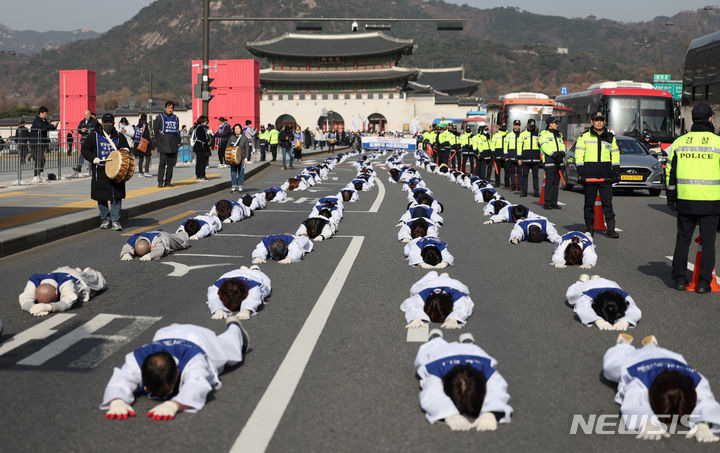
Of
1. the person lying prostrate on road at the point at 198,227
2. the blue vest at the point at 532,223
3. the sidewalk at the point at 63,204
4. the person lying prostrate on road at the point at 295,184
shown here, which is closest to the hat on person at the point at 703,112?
the blue vest at the point at 532,223

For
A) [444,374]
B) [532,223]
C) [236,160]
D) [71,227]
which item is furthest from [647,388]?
[236,160]

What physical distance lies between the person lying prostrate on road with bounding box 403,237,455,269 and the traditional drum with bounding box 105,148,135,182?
4.84m

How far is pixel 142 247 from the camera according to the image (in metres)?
9.71

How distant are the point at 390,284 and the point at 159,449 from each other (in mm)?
4554

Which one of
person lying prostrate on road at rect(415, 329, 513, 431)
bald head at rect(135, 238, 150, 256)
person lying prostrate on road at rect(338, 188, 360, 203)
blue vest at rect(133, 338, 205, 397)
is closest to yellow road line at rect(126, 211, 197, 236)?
bald head at rect(135, 238, 150, 256)

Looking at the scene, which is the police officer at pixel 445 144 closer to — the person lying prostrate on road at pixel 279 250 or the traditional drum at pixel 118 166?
the traditional drum at pixel 118 166

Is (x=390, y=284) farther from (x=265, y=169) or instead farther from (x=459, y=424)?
(x=265, y=169)

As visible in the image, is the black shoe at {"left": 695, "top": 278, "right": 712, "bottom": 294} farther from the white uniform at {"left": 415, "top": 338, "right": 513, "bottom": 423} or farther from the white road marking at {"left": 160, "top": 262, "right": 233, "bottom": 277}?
the white road marking at {"left": 160, "top": 262, "right": 233, "bottom": 277}

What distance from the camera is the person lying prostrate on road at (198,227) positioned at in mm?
11531

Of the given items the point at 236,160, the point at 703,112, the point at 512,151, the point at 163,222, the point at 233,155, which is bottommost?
the point at 163,222

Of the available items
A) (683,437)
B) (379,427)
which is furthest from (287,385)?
(683,437)

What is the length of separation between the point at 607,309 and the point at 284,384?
295cm

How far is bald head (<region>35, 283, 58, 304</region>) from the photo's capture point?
6.90m

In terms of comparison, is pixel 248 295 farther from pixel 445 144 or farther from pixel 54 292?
pixel 445 144
